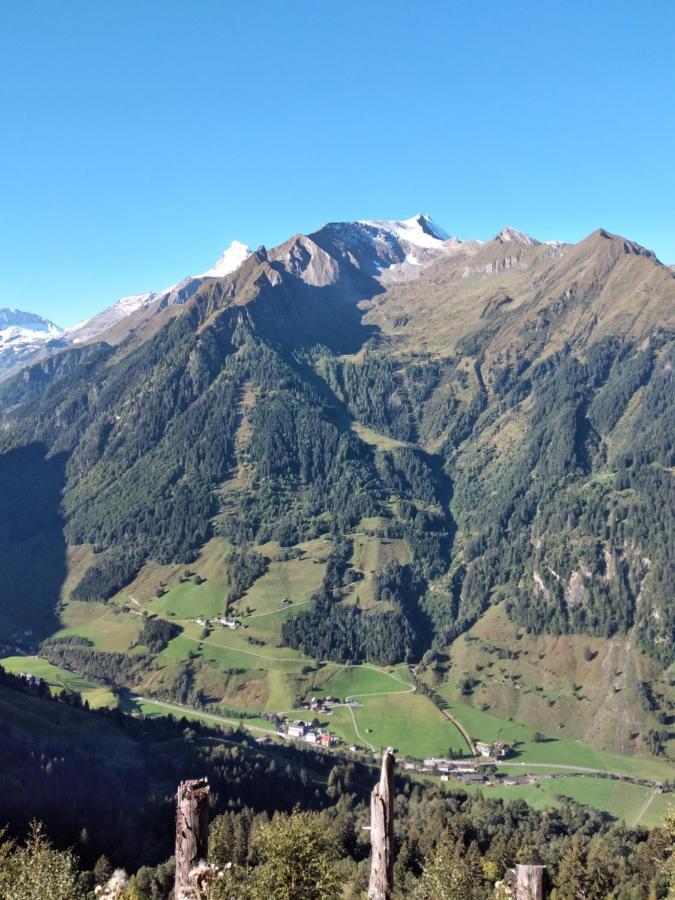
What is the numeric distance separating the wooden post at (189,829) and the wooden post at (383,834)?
590cm

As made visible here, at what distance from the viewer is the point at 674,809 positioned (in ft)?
224

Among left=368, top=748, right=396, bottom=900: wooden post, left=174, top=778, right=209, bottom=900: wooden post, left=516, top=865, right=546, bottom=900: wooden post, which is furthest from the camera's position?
left=368, top=748, right=396, bottom=900: wooden post

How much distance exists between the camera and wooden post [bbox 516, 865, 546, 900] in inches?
967

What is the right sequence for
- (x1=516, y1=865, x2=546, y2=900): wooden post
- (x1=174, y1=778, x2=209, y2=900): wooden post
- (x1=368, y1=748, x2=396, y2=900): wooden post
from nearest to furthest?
(x1=174, y1=778, x2=209, y2=900): wooden post → (x1=516, y1=865, x2=546, y2=900): wooden post → (x1=368, y1=748, x2=396, y2=900): wooden post

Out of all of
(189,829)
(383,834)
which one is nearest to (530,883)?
(383,834)

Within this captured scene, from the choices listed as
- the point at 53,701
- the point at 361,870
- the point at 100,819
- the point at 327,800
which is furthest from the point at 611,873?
the point at 53,701

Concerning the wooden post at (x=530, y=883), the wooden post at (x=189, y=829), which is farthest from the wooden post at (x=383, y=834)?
the wooden post at (x=189, y=829)

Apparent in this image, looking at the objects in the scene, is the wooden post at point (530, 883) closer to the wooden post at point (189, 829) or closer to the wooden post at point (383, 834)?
the wooden post at point (383, 834)

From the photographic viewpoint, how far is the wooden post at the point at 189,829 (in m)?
23.7

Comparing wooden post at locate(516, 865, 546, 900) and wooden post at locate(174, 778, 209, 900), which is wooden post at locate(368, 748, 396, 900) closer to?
wooden post at locate(516, 865, 546, 900)

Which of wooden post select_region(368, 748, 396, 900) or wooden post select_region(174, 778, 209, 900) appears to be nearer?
wooden post select_region(174, 778, 209, 900)

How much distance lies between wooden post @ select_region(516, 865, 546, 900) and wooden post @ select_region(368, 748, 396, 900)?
179 inches

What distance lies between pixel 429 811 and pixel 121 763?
70.3 metres

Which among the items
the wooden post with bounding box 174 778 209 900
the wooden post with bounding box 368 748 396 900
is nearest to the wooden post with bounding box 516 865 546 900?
the wooden post with bounding box 368 748 396 900
